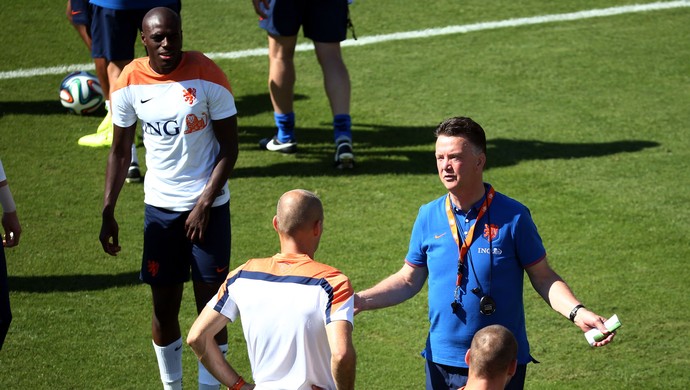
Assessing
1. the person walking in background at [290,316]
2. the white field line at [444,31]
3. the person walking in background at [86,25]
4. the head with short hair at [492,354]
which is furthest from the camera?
the white field line at [444,31]

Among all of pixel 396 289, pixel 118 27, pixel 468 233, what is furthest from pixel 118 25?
pixel 468 233

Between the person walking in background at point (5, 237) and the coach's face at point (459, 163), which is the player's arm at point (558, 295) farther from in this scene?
the person walking in background at point (5, 237)

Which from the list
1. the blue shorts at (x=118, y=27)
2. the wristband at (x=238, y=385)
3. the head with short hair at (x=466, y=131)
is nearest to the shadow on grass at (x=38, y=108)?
the blue shorts at (x=118, y=27)

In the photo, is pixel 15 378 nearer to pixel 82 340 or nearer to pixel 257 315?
pixel 82 340

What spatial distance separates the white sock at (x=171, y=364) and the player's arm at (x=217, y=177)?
0.73 metres

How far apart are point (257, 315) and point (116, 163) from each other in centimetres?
221

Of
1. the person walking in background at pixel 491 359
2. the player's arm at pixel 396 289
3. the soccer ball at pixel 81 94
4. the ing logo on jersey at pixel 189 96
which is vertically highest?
the ing logo on jersey at pixel 189 96

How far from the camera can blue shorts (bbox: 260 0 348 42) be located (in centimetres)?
962

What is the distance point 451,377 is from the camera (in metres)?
4.96

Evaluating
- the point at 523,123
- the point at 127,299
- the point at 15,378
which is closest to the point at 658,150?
the point at 523,123

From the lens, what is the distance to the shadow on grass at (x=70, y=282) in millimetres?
7871

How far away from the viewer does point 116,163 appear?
20.8ft

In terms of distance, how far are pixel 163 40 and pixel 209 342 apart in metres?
2.15

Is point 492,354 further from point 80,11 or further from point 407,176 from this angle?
point 80,11
